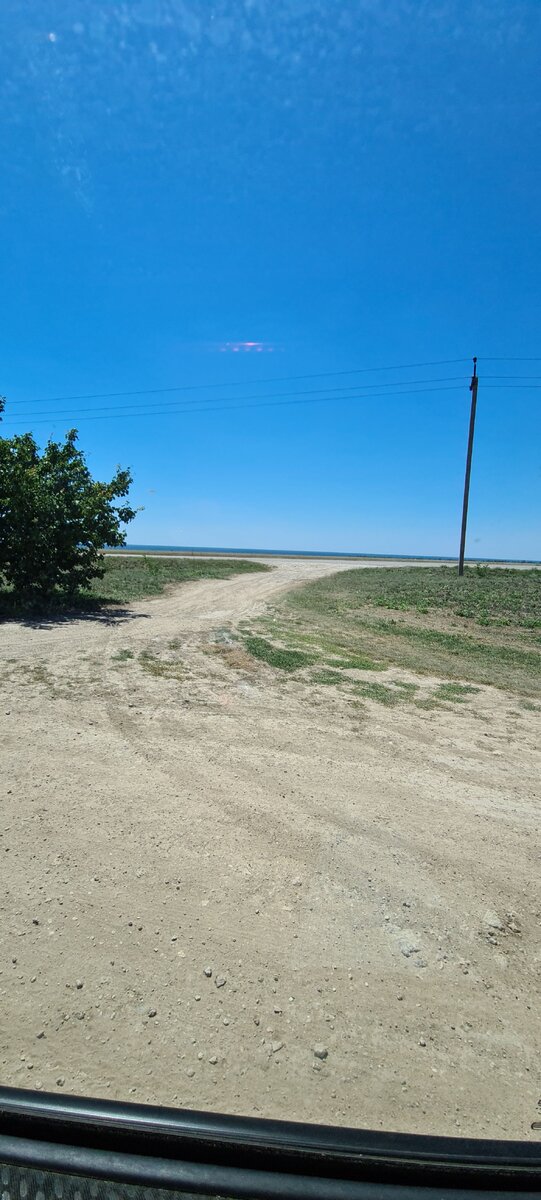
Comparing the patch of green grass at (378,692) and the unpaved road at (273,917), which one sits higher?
the patch of green grass at (378,692)

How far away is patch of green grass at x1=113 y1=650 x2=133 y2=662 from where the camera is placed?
8383mm

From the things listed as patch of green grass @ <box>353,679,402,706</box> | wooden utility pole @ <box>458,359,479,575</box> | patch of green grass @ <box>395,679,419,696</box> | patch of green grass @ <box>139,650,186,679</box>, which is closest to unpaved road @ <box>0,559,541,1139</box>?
patch of green grass @ <box>353,679,402,706</box>

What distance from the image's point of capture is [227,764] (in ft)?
15.5

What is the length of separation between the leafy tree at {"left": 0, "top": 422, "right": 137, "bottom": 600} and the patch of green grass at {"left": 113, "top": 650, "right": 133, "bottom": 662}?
5.56 m

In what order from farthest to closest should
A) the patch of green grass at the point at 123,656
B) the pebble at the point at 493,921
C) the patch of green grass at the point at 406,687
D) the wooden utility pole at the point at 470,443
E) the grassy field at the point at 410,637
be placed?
the wooden utility pole at the point at 470,443, the grassy field at the point at 410,637, the patch of green grass at the point at 123,656, the patch of green grass at the point at 406,687, the pebble at the point at 493,921

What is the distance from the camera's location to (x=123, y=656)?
860 centimetres

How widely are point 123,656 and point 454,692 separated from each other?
18.0 ft

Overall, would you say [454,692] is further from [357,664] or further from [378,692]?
[357,664]

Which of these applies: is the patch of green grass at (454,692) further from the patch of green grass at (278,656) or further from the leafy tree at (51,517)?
the leafy tree at (51,517)

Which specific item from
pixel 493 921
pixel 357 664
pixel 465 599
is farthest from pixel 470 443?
pixel 493 921

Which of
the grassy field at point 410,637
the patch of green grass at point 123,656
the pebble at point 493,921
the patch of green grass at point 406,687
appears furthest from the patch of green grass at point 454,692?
the patch of green grass at point 123,656

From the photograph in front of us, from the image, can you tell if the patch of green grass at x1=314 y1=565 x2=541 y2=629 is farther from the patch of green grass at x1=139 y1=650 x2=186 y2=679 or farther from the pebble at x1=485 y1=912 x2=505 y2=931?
the pebble at x1=485 y1=912 x2=505 y2=931

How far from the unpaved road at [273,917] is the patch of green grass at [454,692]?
59.0 inches

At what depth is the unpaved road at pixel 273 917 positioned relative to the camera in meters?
2.04
